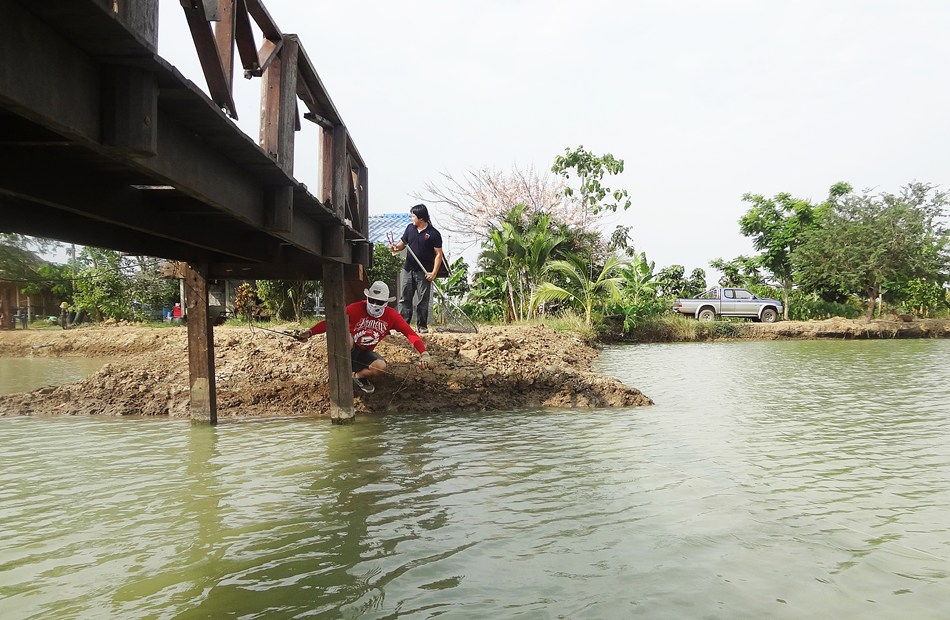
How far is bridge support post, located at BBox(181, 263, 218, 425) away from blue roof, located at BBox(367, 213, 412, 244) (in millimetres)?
18226

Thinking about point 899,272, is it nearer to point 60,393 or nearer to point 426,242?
point 426,242

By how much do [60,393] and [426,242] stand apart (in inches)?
212

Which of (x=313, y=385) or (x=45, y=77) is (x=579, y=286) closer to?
(x=313, y=385)

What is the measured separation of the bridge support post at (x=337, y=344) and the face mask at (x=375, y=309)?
0.54 meters

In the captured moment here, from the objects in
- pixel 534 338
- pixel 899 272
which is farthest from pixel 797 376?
pixel 899 272

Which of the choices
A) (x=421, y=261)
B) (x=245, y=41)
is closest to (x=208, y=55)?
(x=245, y=41)

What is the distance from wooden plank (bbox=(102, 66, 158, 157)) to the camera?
9.29ft

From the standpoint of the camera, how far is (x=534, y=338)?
1434 centimetres

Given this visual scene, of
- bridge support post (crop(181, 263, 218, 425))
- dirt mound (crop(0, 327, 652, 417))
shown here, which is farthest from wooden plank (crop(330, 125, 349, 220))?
dirt mound (crop(0, 327, 652, 417))

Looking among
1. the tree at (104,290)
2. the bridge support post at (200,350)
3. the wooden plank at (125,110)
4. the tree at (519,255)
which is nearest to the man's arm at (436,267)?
the bridge support post at (200,350)

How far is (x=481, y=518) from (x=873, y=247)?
1107 inches

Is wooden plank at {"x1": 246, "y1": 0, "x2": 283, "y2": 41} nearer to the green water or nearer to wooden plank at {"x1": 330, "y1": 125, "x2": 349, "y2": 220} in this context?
wooden plank at {"x1": 330, "y1": 125, "x2": 349, "y2": 220}

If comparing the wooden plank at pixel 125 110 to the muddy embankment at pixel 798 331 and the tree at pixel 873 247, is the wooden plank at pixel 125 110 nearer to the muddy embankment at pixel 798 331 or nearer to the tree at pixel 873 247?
the muddy embankment at pixel 798 331

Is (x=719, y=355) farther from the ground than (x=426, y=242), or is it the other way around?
(x=426, y=242)
